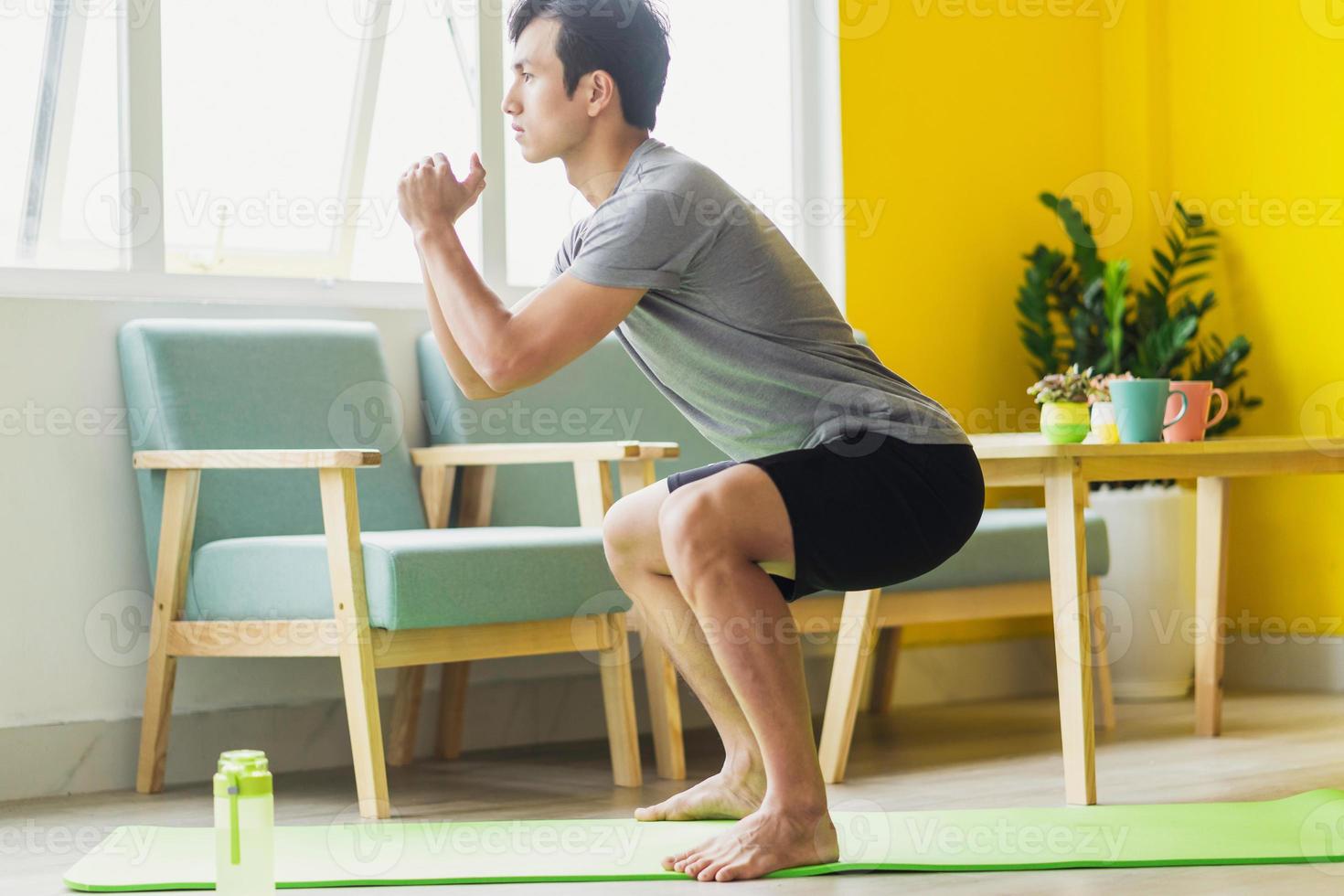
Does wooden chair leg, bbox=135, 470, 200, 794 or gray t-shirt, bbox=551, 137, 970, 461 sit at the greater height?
gray t-shirt, bbox=551, 137, 970, 461

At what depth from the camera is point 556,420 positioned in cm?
352

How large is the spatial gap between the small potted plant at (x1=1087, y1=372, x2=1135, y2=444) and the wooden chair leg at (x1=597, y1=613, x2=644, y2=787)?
860 mm

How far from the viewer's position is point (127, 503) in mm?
3143

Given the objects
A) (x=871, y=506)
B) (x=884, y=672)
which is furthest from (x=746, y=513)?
(x=884, y=672)

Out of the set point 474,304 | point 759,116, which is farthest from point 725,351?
point 759,116

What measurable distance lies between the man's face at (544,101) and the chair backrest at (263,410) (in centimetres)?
109

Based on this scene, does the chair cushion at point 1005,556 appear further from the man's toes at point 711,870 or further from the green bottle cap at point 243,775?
the green bottle cap at point 243,775

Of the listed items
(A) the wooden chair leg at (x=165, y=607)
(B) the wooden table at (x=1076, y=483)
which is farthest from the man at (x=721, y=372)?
(A) the wooden chair leg at (x=165, y=607)

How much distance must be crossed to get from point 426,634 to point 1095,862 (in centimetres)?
110

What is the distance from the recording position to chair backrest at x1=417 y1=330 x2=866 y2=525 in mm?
3430

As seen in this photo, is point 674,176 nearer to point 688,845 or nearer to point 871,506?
point 871,506

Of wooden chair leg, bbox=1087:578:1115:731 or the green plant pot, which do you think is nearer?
the green plant pot

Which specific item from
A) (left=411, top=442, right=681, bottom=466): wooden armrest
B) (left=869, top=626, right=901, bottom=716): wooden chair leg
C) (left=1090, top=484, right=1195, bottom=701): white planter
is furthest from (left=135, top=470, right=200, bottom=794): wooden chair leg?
(left=1090, top=484, right=1195, bottom=701): white planter

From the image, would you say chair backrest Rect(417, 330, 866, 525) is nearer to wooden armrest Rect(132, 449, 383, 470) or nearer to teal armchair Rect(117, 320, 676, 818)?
teal armchair Rect(117, 320, 676, 818)
